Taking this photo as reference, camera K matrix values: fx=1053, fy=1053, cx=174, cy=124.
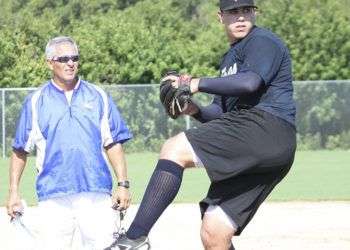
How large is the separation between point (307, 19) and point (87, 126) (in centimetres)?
2548

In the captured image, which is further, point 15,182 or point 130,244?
point 15,182

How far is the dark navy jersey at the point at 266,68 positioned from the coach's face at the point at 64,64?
57.5 inches

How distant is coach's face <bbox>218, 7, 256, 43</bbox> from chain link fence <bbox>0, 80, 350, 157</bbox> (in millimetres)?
20918

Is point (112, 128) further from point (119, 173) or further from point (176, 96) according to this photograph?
point (176, 96)

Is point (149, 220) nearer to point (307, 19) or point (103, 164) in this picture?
point (103, 164)

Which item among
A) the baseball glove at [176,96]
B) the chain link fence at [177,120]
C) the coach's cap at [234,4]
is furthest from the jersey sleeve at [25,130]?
the chain link fence at [177,120]

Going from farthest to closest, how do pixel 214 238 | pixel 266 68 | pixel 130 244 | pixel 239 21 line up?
1. pixel 214 238
2. pixel 239 21
3. pixel 266 68
4. pixel 130 244

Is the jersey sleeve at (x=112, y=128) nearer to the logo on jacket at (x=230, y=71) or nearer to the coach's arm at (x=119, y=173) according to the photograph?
the coach's arm at (x=119, y=173)

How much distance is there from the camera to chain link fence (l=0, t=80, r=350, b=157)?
27578 mm

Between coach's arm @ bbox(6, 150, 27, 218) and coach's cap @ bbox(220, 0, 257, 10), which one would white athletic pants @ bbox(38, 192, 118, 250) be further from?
coach's cap @ bbox(220, 0, 257, 10)

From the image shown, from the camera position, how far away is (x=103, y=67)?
30.3 metres

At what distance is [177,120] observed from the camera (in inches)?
1107

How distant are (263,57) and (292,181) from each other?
13.4 meters

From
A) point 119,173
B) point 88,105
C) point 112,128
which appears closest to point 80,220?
point 119,173
